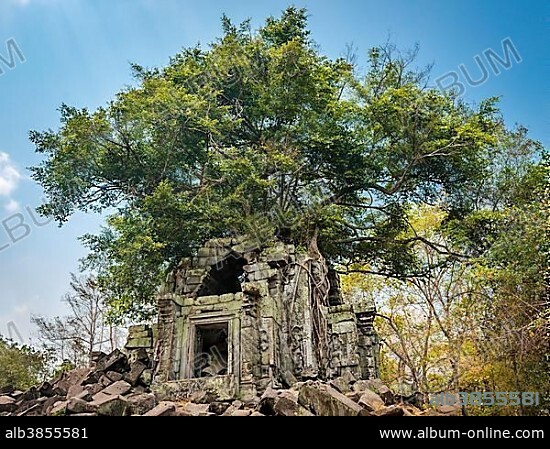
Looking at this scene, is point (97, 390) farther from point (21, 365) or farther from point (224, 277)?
point (21, 365)

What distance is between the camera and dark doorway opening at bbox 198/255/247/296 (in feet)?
41.6

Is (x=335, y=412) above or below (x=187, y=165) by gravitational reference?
below

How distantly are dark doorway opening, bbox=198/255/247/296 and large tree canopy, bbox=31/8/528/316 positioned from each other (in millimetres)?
854

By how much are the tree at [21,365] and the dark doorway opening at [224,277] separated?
28.1ft

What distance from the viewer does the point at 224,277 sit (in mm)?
13570

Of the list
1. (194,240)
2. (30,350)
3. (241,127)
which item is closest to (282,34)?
(241,127)

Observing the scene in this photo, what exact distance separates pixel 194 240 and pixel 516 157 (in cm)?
968

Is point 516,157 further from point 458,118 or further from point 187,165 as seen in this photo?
point 187,165

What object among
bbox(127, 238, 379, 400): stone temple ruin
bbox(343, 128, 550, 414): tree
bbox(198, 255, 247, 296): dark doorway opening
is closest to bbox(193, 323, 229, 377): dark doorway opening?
bbox(127, 238, 379, 400): stone temple ruin

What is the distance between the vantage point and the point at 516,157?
14656 millimetres

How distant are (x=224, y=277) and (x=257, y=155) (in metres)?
3.43
